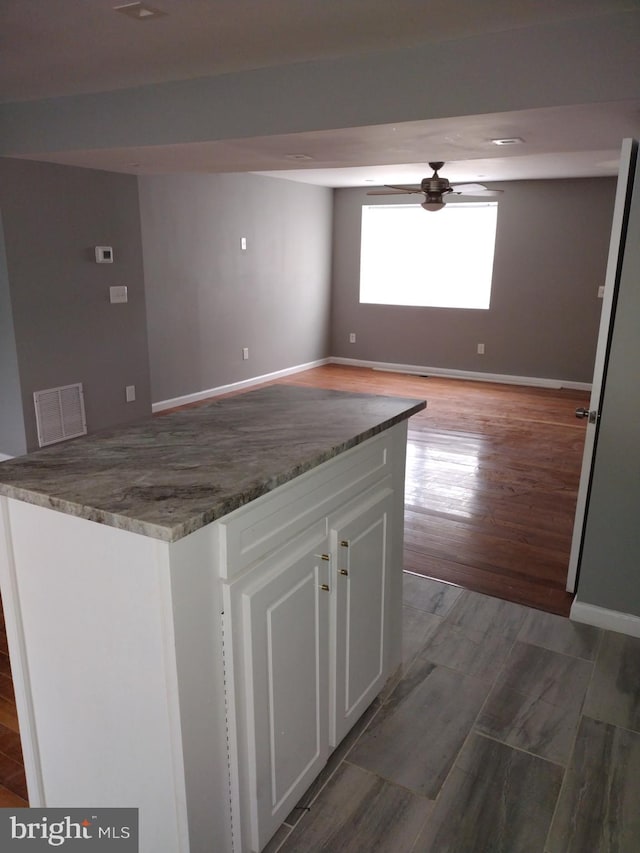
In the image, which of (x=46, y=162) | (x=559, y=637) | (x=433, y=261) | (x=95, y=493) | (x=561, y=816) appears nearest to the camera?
(x=95, y=493)

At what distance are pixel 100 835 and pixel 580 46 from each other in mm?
2773

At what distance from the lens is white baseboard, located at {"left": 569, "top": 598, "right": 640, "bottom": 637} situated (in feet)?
8.14

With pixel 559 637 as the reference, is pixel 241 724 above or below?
above

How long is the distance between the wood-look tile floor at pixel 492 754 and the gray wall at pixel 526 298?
5110 mm

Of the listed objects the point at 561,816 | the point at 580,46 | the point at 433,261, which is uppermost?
the point at 580,46

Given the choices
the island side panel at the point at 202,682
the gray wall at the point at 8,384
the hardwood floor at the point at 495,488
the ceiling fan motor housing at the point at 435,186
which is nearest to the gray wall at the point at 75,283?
the gray wall at the point at 8,384

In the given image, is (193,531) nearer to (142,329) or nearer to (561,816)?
(561,816)

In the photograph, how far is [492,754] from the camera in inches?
73.6

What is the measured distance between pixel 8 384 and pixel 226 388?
8.91ft

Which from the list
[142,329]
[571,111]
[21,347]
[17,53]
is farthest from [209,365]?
[571,111]

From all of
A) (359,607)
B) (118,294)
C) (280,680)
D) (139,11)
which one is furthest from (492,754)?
(118,294)

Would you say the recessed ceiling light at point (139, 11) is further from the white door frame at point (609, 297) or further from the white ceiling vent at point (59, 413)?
the white ceiling vent at point (59, 413)

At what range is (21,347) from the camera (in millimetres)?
4016

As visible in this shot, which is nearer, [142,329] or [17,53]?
[17,53]
